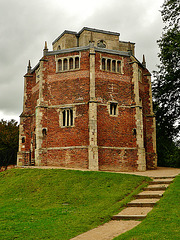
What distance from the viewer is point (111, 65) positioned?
30875 mm

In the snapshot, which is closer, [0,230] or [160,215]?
[0,230]

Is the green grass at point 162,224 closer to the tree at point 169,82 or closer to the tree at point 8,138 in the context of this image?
the tree at point 169,82

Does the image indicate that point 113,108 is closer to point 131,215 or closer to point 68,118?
point 68,118

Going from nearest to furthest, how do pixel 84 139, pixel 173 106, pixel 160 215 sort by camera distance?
pixel 160 215 < pixel 84 139 < pixel 173 106

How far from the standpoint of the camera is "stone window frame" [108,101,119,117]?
97.2 feet

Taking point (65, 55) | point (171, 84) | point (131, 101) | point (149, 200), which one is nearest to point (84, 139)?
point (131, 101)

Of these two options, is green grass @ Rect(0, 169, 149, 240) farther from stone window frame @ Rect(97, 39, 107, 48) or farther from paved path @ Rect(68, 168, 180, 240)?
stone window frame @ Rect(97, 39, 107, 48)

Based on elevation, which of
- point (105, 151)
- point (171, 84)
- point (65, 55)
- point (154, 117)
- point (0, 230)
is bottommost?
point (0, 230)

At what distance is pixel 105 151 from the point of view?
28391 mm

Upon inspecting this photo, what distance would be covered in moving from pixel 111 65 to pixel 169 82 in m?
6.75

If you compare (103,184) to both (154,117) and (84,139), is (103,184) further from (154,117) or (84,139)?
(154,117)

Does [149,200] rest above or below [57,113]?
below

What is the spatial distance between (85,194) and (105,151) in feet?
39.2

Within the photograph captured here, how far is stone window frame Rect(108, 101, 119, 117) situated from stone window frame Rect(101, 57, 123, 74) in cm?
345
